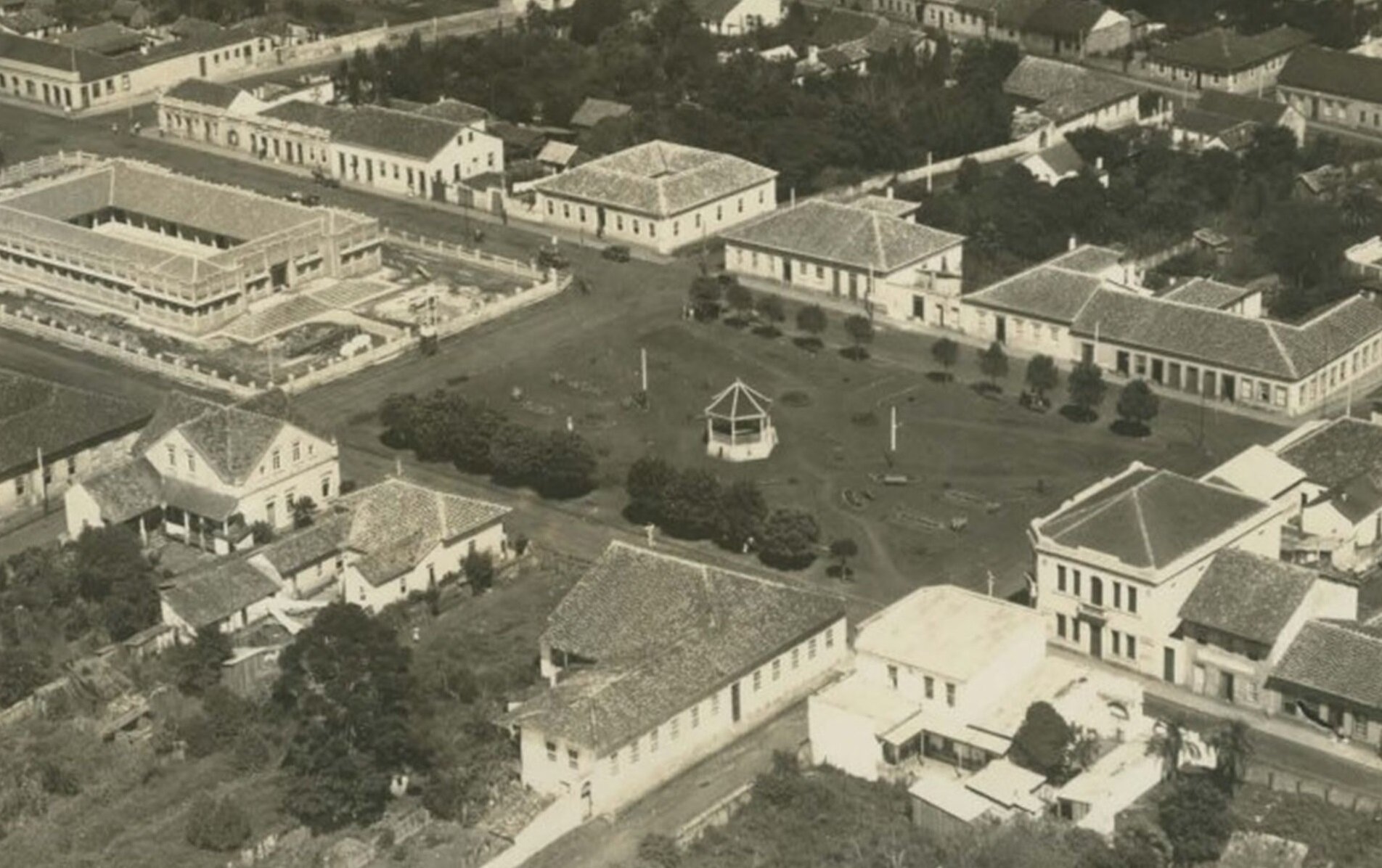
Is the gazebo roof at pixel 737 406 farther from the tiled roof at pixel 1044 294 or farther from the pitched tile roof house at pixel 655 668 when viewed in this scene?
the pitched tile roof house at pixel 655 668

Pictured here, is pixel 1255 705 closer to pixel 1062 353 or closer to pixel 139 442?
pixel 1062 353

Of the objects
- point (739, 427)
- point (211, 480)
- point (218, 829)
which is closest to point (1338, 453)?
point (739, 427)

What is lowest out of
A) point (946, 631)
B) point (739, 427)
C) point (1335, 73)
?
point (1335, 73)

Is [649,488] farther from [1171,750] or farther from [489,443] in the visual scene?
[1171,750]

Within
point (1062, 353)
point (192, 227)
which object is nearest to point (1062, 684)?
point (1062, 353)

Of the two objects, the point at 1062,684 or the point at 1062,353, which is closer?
the point at 1062,684

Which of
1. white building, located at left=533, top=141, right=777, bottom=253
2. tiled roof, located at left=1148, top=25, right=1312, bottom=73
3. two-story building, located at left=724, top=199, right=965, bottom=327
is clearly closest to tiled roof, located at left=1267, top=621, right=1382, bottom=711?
two-story building, located at left=724, top=199, right=965, bottom=327

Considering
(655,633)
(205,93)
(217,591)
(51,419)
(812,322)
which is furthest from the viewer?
(205,93)
